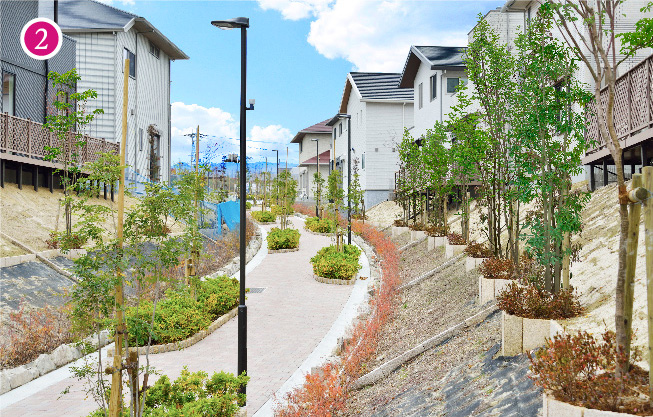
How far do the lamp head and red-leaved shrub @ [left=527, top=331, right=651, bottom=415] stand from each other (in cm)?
684

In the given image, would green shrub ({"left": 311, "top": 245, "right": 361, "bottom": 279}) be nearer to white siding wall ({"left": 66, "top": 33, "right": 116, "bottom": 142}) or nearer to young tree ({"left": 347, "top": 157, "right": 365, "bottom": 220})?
young tree ({"left": 347, "top": 157, "right": 365, "bottom": 220})

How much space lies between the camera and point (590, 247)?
414 inches

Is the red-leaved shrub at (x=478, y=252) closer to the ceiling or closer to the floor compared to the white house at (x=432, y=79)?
closer to the floor

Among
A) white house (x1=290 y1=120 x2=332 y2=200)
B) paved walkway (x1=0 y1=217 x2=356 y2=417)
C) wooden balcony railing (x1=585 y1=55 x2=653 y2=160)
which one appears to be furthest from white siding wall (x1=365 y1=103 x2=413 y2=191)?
wooden balcony railing (x1=585 y1=55 x2=653 y2=160)

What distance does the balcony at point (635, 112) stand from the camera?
1155 cm

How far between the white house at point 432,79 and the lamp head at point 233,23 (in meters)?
18.7

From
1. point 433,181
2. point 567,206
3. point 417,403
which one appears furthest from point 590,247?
point 433,181

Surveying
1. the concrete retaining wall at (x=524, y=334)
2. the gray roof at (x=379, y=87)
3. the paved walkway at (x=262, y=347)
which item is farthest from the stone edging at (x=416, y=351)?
the gray roof at (x=379, y=87)

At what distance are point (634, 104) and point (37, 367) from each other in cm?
1335

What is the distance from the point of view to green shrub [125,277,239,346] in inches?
445

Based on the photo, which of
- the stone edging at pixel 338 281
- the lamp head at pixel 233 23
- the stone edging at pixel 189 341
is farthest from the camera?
the stone edging at pixel 338 281

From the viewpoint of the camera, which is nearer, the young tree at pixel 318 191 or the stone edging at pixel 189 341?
the stone edging at pixel 189 341

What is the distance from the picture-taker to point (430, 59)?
30469 millimetres

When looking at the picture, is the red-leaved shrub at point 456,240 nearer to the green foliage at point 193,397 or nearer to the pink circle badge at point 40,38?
the green foliage at point 193,397
